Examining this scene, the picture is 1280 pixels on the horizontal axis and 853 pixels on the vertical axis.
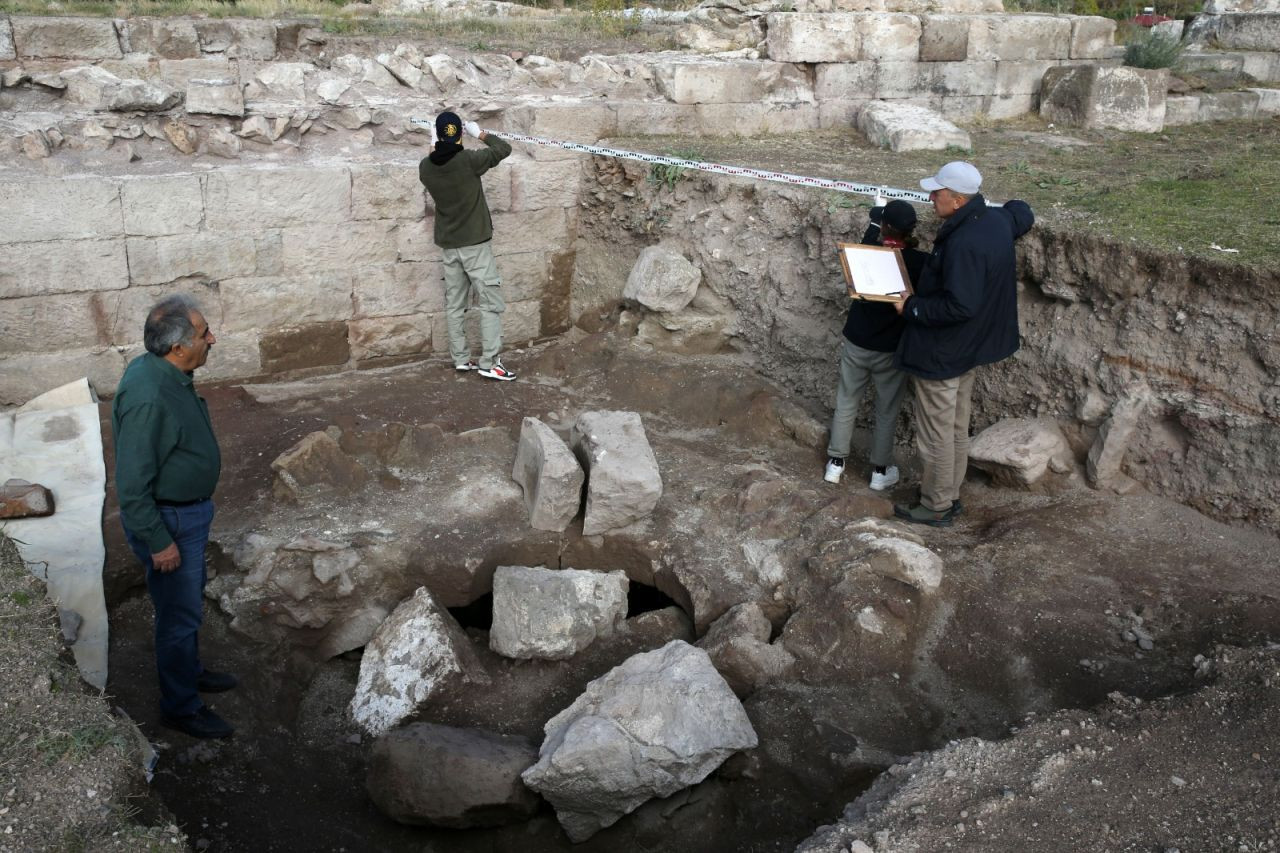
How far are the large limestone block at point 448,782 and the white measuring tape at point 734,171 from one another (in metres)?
4.54

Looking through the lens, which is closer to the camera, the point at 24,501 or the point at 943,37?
the point at 24,501

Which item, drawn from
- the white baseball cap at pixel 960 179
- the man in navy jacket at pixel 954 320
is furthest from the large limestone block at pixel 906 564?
the white baseball cap at pixel 960 179

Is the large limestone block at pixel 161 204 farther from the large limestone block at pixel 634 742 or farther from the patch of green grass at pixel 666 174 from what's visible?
the large limestone block at pixel 634 742

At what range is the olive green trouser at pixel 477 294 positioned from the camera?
25.4 feet

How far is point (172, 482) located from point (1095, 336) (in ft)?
16.6

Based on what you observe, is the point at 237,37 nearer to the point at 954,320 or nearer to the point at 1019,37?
the point at 954,320

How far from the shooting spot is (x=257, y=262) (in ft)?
24.5

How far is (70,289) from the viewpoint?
6891 millimetres

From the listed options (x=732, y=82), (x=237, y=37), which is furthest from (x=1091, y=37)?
(x=237, y=37)

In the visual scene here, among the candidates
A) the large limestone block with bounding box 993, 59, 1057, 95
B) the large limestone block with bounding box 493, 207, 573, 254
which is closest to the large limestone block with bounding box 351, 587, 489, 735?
the large limestone block with bounding box 493, 207, 573, 254

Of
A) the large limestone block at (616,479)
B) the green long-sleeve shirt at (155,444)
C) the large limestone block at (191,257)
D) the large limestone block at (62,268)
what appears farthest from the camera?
the large limestone block at (191,257)

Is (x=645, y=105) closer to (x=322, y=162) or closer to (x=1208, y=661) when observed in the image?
(x=322, y=162)

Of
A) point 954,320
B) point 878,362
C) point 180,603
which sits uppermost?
point 954,320

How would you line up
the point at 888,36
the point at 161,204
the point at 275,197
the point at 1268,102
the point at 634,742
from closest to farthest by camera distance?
1. the point at 634,742
2. the point at 161,204
3. the point at 275,197
4. the point at 888,36
5. the point at 1268,102
